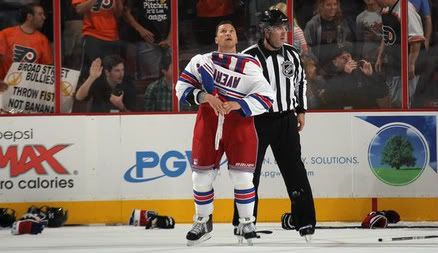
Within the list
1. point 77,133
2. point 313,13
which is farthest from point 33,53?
point 313,13

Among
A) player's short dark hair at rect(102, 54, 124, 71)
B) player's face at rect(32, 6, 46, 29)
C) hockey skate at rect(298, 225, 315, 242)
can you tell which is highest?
player's face at rect(32, 6, 46, 29)

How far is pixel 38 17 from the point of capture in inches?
381

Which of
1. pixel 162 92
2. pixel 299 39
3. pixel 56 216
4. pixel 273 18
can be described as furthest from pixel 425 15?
pixel 56 216

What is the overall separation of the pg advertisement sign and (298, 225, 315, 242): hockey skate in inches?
113


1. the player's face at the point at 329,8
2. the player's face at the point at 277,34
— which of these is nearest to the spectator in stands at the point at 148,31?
the player's face at the point at 329,8

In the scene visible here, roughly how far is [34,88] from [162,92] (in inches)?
41.2

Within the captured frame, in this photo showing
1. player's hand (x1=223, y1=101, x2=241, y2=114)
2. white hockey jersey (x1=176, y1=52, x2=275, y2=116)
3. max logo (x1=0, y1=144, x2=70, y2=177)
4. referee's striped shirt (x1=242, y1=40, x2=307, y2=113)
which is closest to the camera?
player's hand (x1=223, y1=101, x2=241, y2=114)

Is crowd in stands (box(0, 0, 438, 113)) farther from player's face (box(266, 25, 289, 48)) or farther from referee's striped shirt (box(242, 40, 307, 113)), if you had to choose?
player's face (box(266, 25, 289, 48))

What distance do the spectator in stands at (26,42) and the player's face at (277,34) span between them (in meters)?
2.64

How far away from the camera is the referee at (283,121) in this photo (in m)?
7.65

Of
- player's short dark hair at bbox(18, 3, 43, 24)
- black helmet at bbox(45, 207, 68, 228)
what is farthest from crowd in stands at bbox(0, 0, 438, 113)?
black helmet at bbox(45, 207, 68, 228)

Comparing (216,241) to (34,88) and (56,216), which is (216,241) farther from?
(34,88)

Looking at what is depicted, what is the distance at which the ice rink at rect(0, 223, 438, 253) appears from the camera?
7.09 meters

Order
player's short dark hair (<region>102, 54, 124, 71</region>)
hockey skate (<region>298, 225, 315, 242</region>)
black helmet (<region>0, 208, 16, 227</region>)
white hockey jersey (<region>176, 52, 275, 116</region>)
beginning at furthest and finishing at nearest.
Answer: player's short dark hair (<region>102, 54, 124, 71</region>) < black helmet (<region>0, 208, 16, 227</region>) < hockey skate (<region>298, 225, 315, 242</region>) < white hockey jersey (<region>176, 52, 275, 116</region>)
